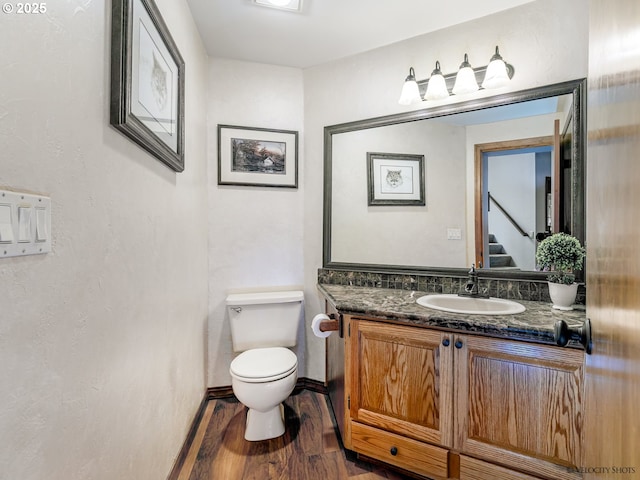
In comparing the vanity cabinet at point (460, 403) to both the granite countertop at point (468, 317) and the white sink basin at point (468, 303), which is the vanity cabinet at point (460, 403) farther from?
the white sink basin at point (468, 303)

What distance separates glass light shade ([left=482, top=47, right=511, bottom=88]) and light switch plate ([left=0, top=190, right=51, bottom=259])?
1973mm

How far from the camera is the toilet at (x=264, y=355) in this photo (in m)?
1.65

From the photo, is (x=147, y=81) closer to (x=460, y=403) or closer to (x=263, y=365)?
(x=263, y=365)

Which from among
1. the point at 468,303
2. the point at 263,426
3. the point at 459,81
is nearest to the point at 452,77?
the point at 459,81

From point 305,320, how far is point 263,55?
196 centimetres

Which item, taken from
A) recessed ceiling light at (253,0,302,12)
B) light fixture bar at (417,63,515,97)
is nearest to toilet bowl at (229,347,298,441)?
light fixture bar at (417,63,515,97)

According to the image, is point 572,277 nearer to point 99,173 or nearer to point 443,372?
point 443,372

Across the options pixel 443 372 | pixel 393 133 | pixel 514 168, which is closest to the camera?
pixel 443 372

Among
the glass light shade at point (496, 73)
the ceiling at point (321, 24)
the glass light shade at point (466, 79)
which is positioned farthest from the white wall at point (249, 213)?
the glass light shade at point (496, 73)

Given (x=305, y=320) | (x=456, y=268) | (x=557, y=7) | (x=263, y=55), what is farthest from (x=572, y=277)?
(x=263, y=55)

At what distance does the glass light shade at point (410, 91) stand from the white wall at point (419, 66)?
90 mm

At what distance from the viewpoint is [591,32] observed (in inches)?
25.8

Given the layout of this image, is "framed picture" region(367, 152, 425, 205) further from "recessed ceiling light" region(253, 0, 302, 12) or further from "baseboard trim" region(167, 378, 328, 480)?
"baseboard trim" region(167, 378, 328, 480)

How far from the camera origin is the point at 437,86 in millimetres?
1804
